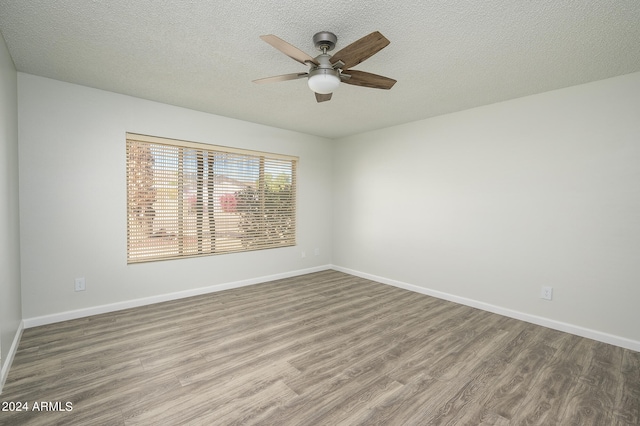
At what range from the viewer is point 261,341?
8.59 ft

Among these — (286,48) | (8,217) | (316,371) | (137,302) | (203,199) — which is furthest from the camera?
(203,199)

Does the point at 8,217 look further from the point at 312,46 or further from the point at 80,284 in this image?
the point at 312,46

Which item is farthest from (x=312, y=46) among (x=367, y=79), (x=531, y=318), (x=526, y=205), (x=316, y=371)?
(x=531, y=318)

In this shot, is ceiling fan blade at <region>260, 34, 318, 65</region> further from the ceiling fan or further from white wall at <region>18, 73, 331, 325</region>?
white wall at <region>18, 73, 331, 325</region>

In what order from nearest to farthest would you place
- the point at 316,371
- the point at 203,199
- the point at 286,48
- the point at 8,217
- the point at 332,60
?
the point at 286,48 < the point at 332,60 < the point at 316,371 < the point at 8,217 < the point at 203,199

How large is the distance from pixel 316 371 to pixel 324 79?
211 centimetres

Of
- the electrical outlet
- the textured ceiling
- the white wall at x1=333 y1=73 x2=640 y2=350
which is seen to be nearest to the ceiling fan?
the textured ceiling

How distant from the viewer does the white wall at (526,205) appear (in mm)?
2646

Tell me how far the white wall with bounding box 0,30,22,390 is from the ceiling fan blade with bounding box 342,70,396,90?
2558 millimetres

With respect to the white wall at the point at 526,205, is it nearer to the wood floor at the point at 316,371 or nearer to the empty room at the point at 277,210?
the empty room at the point at 277,210

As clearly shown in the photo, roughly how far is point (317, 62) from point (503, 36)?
135 centimetres

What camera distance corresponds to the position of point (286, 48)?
1810 mm

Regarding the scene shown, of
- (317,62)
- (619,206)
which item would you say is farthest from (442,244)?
(317,62)

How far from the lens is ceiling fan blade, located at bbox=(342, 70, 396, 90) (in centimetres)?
213
